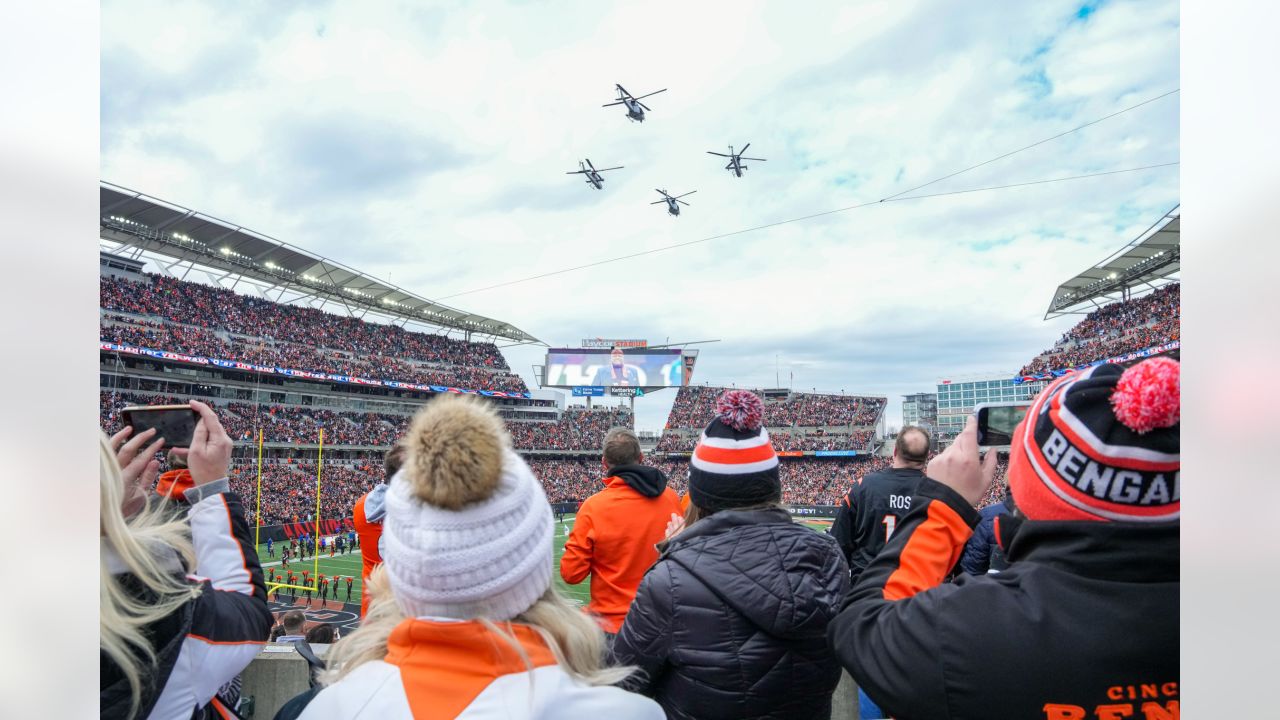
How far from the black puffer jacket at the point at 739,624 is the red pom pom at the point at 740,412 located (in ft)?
1.41

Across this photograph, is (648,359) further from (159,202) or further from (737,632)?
(737,632)

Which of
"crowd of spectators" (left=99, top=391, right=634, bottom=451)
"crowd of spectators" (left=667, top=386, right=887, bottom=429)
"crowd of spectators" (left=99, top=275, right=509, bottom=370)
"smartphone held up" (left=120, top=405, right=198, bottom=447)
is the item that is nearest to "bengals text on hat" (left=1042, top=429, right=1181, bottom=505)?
"smartphone held up" (left=120, top=405, right=198, bottom=447)

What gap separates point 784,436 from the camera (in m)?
59.8

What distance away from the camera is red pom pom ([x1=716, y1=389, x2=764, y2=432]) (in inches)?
98.3

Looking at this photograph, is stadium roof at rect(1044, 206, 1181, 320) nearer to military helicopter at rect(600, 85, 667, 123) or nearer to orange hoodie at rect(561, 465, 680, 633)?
military helicopter at rect(600, 85, 667, 123)

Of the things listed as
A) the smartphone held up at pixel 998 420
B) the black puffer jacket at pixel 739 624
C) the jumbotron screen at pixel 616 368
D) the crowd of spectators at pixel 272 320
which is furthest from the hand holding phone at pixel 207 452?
the jumbotron screen at pixel 616 368

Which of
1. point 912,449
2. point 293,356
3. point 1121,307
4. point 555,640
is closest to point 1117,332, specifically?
point 1121,307

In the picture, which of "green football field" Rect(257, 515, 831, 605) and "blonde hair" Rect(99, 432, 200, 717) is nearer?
"blonde hair" Rect(99, 432, 200, 717)

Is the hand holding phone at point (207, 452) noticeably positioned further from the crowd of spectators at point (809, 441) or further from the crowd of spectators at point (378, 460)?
the crowd of spectators at point (809, 441)

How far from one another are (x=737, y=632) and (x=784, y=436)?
195 ft

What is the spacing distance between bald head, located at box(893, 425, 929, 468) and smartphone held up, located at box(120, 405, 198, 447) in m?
3.57

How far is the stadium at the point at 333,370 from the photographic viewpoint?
3441 centimetres

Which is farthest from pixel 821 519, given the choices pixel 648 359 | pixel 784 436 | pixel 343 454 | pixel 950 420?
pixel 950 420
